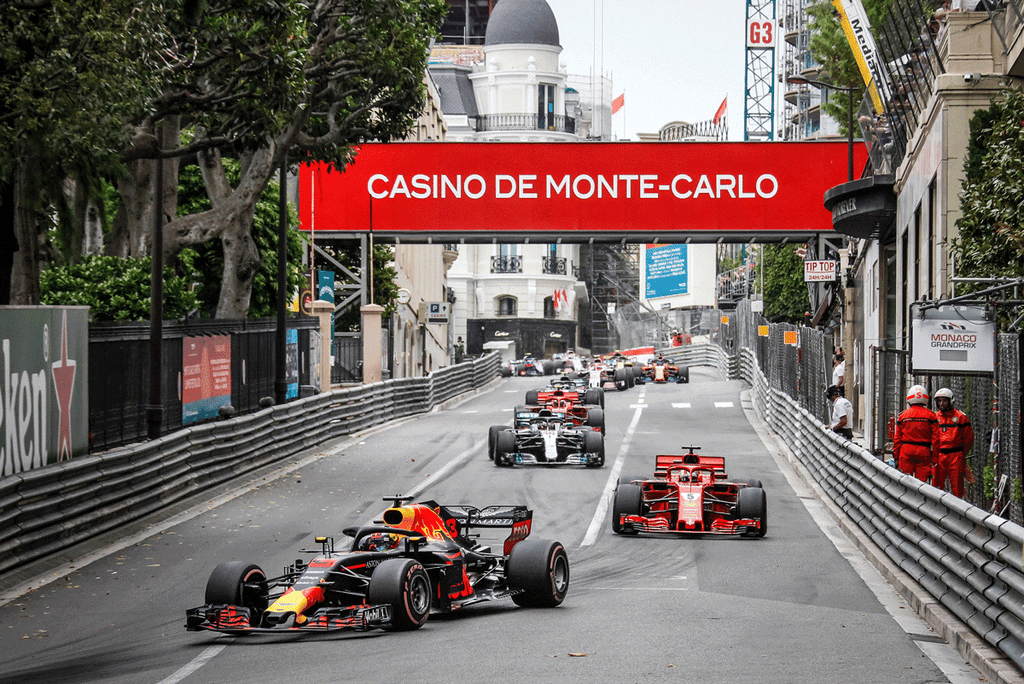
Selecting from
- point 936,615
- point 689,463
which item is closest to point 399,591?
point 936,615

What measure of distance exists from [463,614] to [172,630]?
7.19 feet

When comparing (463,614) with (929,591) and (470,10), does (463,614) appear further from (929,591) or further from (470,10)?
(470,10)

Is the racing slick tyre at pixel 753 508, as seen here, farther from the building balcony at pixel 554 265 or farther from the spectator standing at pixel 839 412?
the building balcony at pixel 554 265

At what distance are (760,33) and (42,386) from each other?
227 ft

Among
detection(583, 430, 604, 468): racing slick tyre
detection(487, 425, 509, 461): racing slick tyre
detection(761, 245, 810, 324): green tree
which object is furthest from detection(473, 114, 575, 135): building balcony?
detection(583, 430, 604, 468): racing slick tyre

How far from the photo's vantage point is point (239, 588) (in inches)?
371

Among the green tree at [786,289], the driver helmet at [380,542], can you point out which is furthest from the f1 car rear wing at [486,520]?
the green tree at [786,289]

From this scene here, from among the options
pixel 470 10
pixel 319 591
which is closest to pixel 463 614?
pixel 319 591

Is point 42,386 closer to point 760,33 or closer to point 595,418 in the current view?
point 595,418

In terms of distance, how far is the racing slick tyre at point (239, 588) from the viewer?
370 inches

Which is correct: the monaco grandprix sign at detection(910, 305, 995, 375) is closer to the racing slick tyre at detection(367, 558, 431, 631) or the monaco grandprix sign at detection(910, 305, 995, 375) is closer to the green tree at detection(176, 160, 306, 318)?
the racing slick tyre at detection(367, 558, 431, 631)

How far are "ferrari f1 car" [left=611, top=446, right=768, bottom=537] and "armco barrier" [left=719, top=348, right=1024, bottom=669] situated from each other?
1.27 m

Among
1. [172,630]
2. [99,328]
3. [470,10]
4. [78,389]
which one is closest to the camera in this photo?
[172,630]

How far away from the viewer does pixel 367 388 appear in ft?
101
